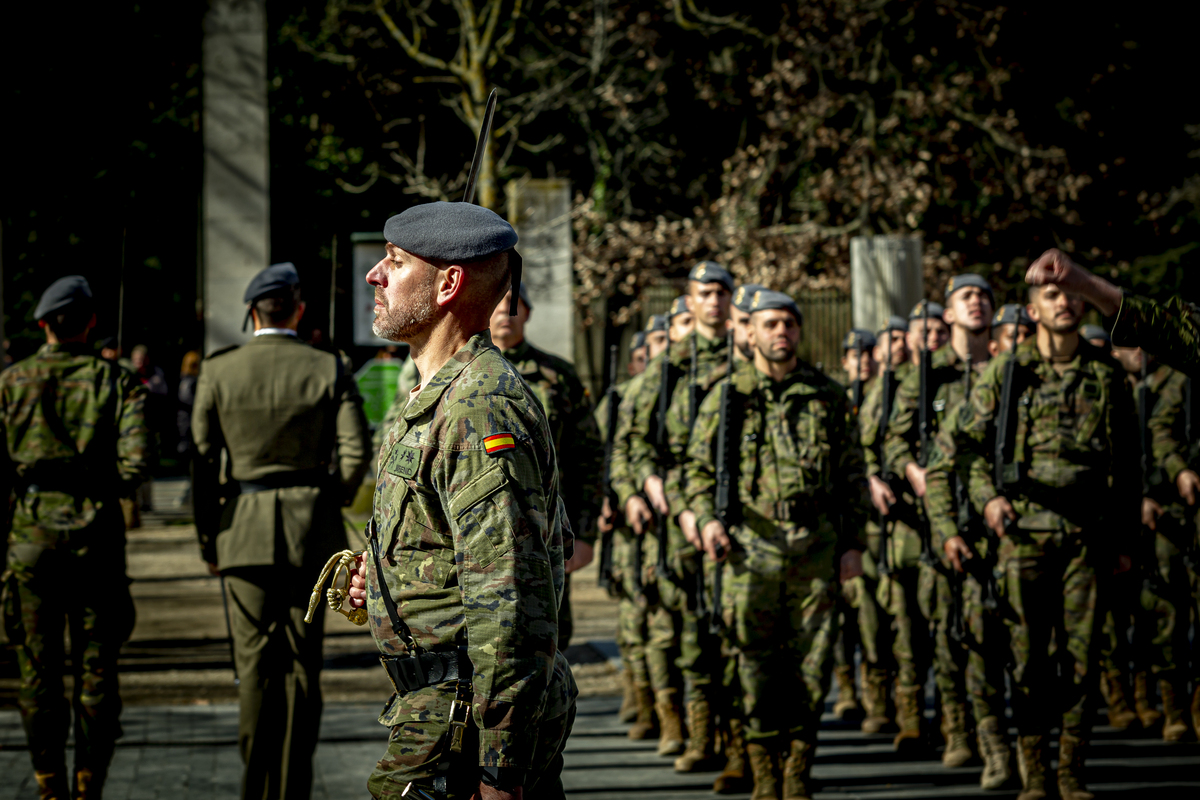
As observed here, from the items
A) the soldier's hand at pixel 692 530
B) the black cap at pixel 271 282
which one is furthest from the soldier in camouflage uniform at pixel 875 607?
the black cap at pixel 271 282

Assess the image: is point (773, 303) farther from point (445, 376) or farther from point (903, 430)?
point (445, 376)

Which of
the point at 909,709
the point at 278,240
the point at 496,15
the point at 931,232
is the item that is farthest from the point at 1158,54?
the point at 909,709

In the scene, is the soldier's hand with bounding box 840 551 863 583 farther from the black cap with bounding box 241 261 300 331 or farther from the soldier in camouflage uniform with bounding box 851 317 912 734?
the black cap with bounding box 241 261 300 331

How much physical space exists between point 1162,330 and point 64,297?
15.4ft

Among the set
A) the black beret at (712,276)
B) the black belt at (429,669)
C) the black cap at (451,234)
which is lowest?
the black belt at (429,669)

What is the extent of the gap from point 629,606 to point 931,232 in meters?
16.9

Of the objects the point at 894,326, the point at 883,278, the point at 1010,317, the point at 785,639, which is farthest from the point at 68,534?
the point at 883,278

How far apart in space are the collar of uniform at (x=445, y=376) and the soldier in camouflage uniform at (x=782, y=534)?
3.19m

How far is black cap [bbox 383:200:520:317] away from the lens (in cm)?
321

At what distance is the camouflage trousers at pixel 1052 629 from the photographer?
6.28 m

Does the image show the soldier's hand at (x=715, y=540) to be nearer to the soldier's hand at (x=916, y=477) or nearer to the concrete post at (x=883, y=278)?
the soldier's hand at (x=916, y=477)

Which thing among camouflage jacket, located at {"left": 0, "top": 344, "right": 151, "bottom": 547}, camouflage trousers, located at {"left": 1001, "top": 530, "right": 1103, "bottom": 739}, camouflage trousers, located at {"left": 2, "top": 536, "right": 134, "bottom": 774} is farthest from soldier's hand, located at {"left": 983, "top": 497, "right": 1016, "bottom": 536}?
camouflage trousers, located at {"left": 2, "top": 536, "right": 134, "bottom": 774}

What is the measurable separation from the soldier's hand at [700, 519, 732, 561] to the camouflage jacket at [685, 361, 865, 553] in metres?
0.06

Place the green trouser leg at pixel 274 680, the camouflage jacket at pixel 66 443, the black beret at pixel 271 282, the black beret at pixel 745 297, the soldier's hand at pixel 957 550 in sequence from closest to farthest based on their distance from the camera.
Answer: the green trouser leg at pixel 274 680 → the black beret at pixel 271 282 → the camouflage jacket at pixel 66 443 → the soldier's hand at pixel 957 550 → the black beret at pixel 745 297
